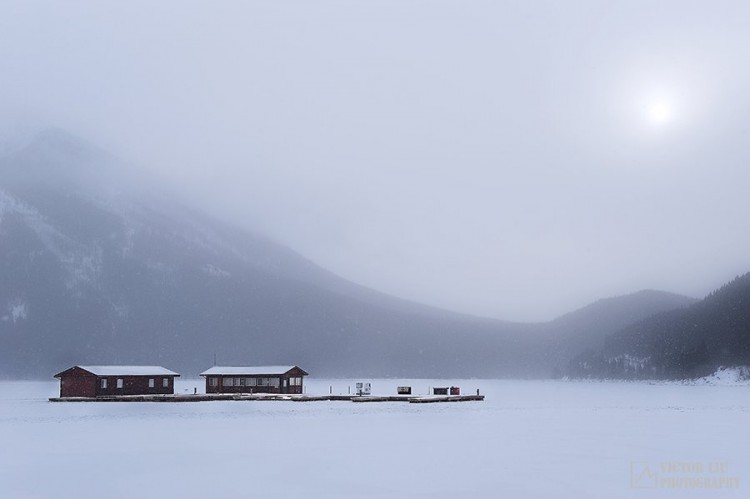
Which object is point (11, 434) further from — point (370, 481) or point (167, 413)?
point (370, 481)

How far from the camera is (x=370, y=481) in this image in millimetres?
41594

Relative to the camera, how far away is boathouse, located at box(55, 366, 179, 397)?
120125 millimetres

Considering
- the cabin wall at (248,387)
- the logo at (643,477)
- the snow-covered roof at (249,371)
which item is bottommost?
the logo at (643,477)

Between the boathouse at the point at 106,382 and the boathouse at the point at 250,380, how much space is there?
28.2 ft

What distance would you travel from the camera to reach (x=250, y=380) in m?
127

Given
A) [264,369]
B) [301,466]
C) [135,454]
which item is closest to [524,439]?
[301,466]

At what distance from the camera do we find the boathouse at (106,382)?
4729 inches

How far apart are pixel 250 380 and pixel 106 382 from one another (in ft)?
67.9

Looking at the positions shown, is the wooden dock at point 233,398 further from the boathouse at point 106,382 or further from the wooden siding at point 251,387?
the wooden siding at point 251,387

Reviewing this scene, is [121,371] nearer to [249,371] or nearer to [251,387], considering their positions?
[249,371]

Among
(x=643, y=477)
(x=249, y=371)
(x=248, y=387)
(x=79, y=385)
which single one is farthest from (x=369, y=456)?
(x=79, y=385)

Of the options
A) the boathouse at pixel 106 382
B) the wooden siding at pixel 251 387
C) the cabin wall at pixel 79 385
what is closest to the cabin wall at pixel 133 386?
the boathouse at pixel 106 382

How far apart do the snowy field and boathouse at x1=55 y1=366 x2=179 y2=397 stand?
28588 millimetres

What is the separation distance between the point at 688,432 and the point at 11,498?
55698 millimetres
